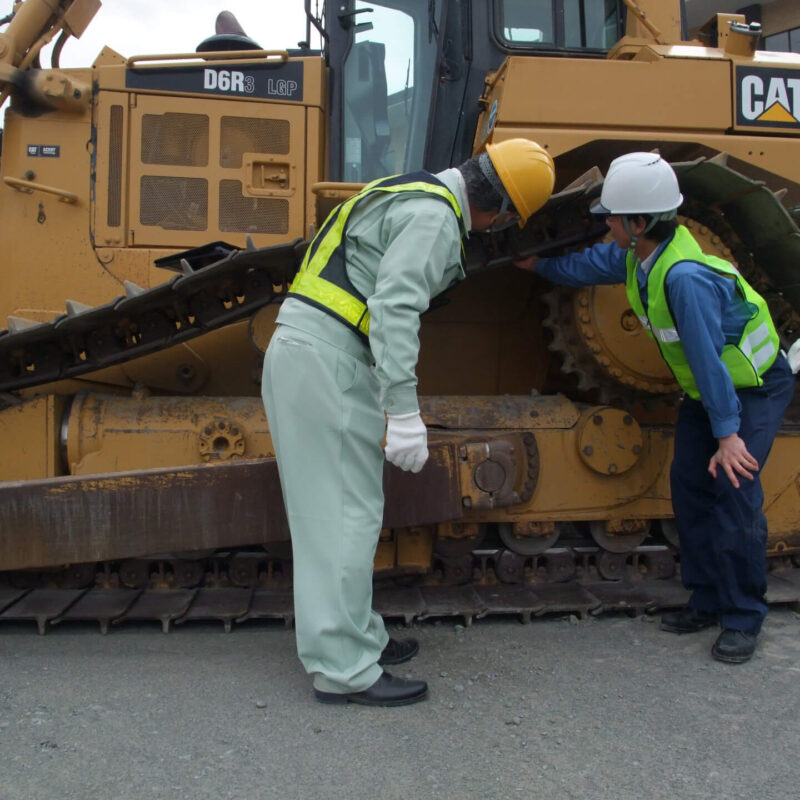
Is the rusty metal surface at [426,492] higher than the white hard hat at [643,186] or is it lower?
lower

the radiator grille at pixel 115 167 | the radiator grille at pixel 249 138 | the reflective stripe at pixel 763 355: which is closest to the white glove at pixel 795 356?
the reflective stripe at pixel 763 355

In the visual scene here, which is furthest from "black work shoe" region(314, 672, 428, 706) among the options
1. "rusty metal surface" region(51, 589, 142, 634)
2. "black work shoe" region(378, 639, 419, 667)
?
"rusty metal surface" region(51, 589, 142, 634)

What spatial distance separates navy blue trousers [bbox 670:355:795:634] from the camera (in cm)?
305

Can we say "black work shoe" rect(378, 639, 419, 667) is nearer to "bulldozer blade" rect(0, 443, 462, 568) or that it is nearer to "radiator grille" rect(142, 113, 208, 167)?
"bulldozer blade" rect(0, 443, 462, 568)

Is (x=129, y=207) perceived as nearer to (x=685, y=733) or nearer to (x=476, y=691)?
(x=476, y=691)

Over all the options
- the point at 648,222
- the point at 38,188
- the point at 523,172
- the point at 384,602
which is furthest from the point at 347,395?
the point at 38,188

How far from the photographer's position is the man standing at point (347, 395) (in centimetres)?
255

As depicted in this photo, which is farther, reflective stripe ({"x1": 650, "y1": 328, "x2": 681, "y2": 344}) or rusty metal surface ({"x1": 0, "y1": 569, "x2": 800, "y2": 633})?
rusty metal surface ({"x1": 0, "y1": 569, "x2": 800, "y2": 633})

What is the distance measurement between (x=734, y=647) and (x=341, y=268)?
193cm

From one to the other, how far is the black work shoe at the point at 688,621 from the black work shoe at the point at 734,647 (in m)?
0.21

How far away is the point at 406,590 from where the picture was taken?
3.53 m

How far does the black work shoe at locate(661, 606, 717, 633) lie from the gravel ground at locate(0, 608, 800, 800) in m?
0.04

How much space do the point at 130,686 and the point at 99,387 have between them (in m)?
1.46

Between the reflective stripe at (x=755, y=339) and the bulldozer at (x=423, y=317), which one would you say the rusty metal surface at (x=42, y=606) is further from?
the reflective stripe at (x=755, y=339)
